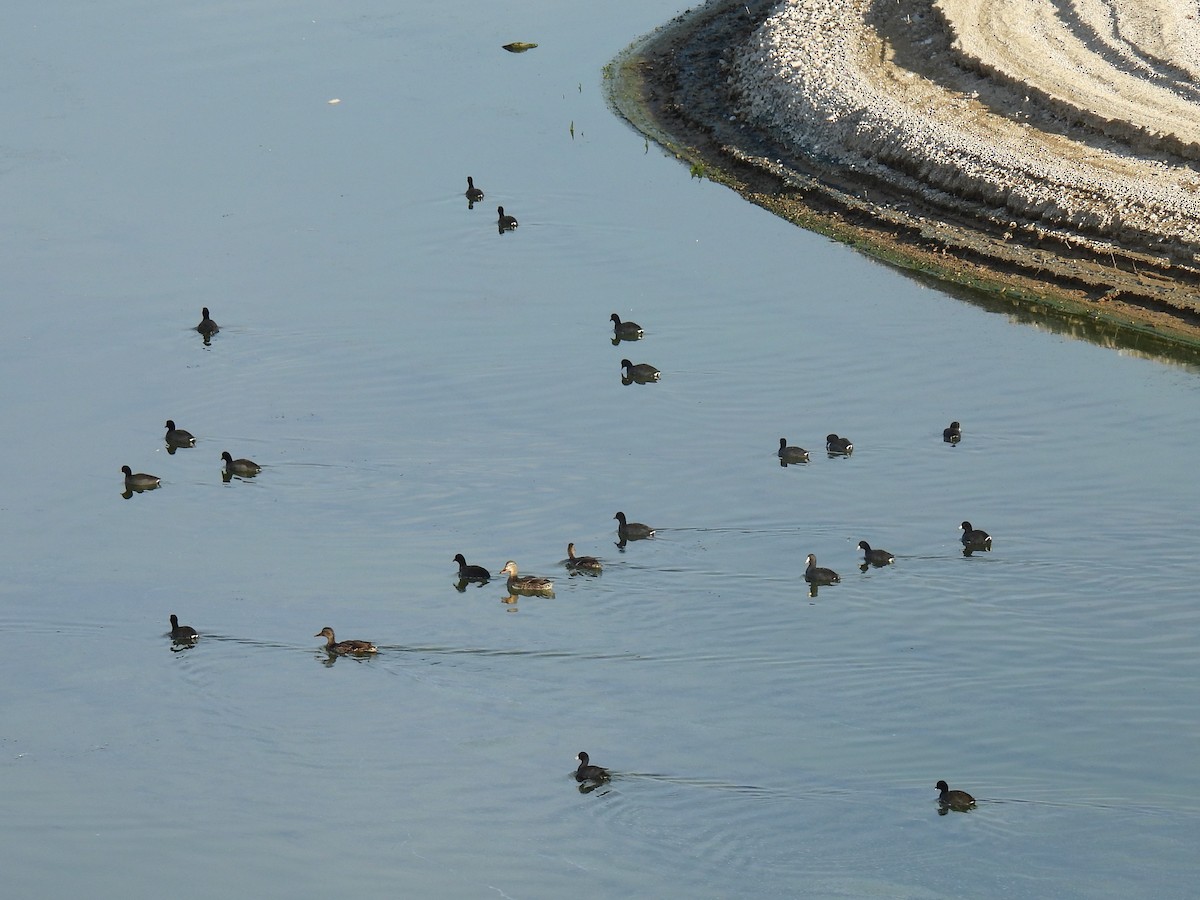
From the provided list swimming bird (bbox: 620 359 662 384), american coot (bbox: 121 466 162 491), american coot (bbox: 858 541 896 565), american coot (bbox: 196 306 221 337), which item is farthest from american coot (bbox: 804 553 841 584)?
american coot (bbox: 196 306 221 337)

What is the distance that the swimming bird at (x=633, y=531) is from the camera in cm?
2420

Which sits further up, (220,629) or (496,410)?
(496,410)

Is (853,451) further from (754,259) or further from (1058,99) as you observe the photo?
(1058,99)

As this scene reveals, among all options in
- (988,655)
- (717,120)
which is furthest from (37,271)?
(988,655)

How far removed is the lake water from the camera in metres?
18.7

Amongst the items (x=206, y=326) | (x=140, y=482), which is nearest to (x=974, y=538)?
(x=140, y=482)

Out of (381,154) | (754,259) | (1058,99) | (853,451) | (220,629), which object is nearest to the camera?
(220,629)

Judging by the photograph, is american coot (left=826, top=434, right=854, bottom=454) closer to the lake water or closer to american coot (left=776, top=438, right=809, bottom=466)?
the lake water

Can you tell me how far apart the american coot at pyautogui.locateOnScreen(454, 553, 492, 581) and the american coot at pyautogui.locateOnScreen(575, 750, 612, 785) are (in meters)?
4.58

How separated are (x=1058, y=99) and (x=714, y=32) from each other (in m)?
14.9

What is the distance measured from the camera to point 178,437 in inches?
1118

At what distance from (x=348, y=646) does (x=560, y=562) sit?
3534 mm

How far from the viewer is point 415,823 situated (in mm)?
19016

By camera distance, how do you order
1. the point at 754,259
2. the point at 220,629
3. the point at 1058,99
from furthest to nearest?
the point at 1058,99 → the point at 754,259 → the point at 220,629
